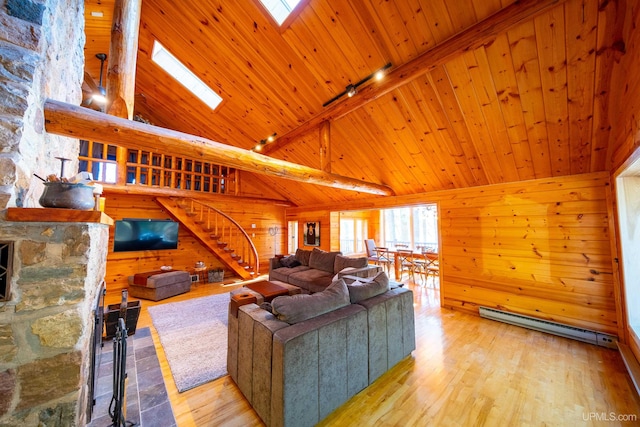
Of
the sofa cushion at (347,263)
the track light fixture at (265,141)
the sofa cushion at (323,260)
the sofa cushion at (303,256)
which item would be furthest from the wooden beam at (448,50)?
the sofa cushion at (303,256)

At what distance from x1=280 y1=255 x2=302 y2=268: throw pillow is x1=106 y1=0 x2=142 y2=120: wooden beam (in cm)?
427

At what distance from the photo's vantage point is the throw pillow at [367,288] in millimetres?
2359

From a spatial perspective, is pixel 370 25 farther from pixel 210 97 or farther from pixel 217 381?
pixel 217 381

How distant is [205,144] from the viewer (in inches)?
108

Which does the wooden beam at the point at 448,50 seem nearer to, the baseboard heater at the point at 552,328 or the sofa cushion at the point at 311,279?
the sofa cushion at the point at 311,279

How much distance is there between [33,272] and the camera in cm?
126

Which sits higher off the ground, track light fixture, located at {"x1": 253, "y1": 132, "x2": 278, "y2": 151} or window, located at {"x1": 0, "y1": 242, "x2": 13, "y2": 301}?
track light fixture, located at {"x1": 253, "y1": 132, "x2": 278, "y2": 151}

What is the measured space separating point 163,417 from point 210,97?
531cm

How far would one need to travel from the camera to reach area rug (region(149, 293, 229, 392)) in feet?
7.84

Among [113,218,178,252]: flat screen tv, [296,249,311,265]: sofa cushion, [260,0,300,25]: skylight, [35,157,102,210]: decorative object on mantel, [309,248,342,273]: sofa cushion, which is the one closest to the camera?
[35,157,102,210]: decorative object on mantel

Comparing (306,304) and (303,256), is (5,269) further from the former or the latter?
(303,256)

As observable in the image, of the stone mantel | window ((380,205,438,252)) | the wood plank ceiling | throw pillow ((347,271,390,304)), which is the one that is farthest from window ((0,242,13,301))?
window ((380,205,438,252))

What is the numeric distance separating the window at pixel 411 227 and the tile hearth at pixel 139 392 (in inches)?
325

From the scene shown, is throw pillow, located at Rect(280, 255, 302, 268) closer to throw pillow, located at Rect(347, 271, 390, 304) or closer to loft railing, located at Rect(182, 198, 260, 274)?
loft railing, located at Rect(182, 198, 260, 274)
